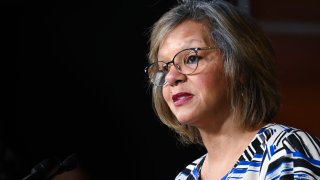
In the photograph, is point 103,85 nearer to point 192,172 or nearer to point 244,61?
point 192,172

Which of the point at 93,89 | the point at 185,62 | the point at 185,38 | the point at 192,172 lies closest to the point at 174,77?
the point at 185,62

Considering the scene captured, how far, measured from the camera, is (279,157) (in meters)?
1.53

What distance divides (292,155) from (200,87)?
16.6 inches

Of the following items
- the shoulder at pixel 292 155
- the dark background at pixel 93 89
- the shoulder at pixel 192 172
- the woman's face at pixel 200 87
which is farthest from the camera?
the dark background at pixel 93 89

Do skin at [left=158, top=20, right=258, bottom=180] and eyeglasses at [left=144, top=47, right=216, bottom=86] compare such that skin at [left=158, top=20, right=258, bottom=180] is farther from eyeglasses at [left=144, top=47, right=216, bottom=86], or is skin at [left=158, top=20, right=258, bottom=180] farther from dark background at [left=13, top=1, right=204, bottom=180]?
dark background at [left=13, top=1, right=204, bottom=180]

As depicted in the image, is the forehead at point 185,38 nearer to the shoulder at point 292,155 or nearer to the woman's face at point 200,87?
the woman's face at point 200,87

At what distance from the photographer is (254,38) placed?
191cm

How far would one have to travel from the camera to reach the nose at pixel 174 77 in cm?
181

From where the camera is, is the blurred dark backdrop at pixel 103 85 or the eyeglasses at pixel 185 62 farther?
the blurred dark backdrop at pixel 103 85

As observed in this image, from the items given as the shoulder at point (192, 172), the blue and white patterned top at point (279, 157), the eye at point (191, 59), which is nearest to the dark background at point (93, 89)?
the shoulder at point (192, 172)

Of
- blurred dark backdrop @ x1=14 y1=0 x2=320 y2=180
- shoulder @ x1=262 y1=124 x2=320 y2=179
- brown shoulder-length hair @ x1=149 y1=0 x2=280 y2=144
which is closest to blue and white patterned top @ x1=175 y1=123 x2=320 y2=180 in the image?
shoulder @ x1=262 y1=124 x2=320 y2=179

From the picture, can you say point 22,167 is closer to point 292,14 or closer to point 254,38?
point 254,38

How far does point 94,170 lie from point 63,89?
48cm

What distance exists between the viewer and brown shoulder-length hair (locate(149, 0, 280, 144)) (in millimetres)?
1849
